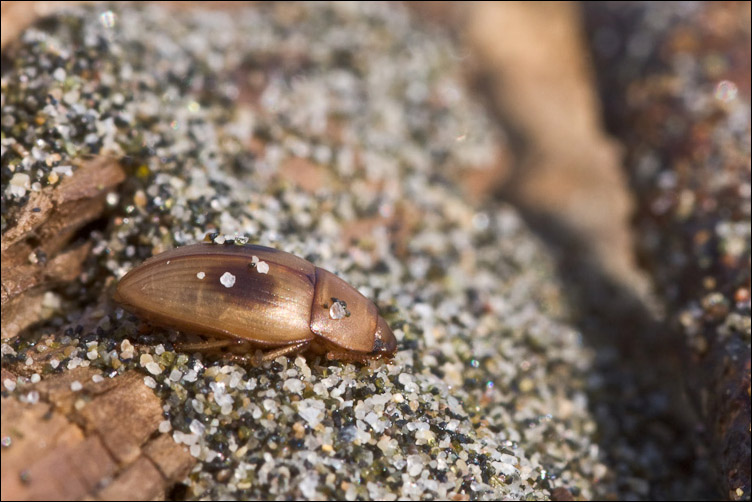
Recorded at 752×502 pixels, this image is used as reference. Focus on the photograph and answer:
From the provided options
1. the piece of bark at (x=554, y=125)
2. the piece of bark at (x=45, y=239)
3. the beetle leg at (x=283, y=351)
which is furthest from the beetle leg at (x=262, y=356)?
the piece of bark at (x=554, y=125)

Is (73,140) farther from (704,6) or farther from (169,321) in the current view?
(704,6)

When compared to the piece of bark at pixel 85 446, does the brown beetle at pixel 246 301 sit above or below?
above

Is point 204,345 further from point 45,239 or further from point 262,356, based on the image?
point 45,239

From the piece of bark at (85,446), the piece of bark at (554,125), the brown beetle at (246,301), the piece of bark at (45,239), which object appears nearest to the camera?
the piece of bark at (85,446)

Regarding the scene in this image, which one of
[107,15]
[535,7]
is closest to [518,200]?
[535,7]

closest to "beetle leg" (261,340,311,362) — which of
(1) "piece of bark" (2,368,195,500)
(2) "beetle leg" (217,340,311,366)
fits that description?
(2) "beetle leg" (217,340,311,366)

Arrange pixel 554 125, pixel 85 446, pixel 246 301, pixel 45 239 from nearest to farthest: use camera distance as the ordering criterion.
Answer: pixel 85 446
pixel 246 301
pixel 45 239
pixel 554 125

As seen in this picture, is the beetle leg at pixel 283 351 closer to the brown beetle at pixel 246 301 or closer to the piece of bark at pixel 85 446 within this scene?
the brown beetle at pixel 246 301

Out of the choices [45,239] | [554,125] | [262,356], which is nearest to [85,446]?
[262,356]

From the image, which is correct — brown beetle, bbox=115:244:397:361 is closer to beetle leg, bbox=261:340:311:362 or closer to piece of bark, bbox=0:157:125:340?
beetle leg, bbox=261:340:311:362

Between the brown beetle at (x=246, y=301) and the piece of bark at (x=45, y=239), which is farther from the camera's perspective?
the piece of bark at (x=45, y=239)
